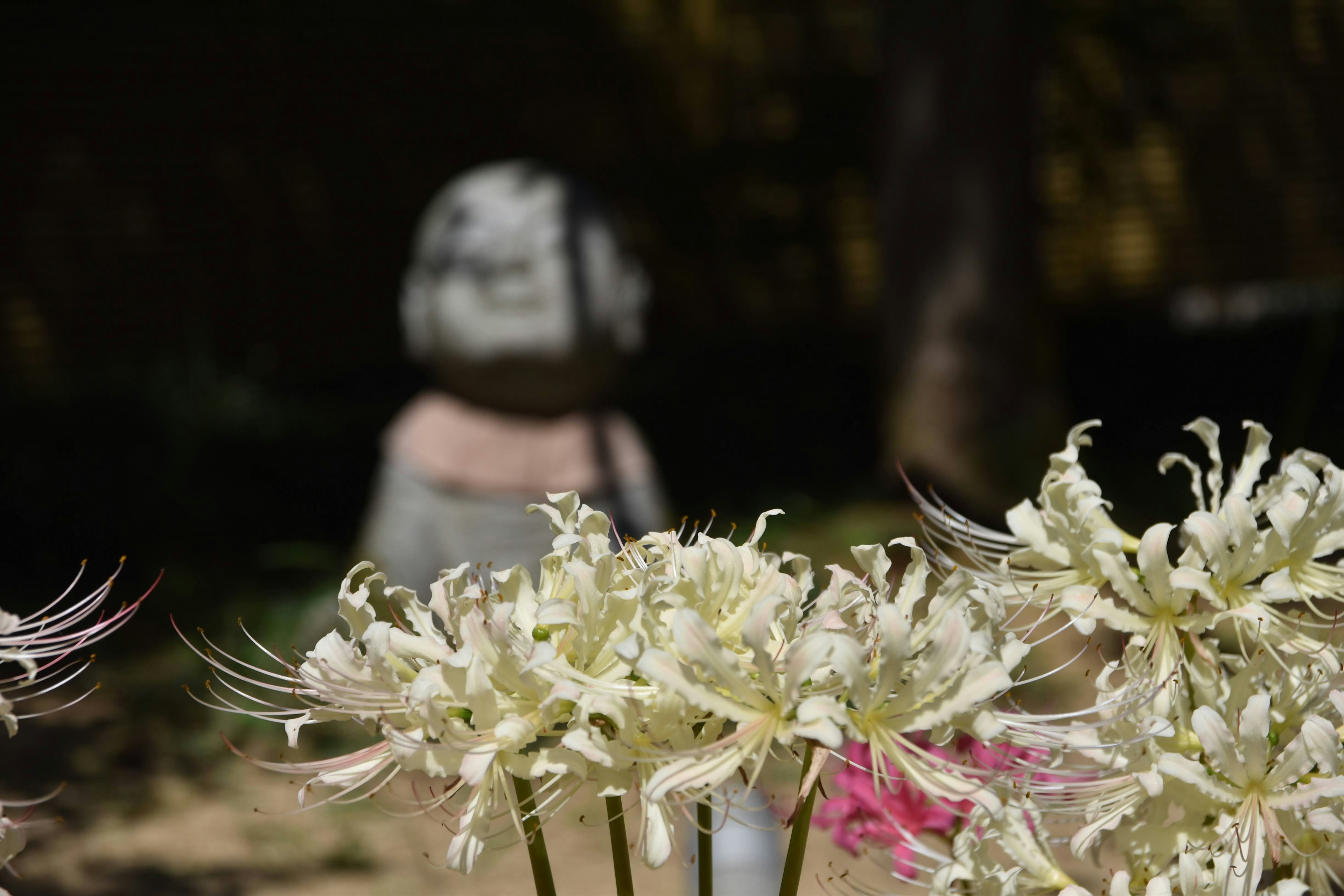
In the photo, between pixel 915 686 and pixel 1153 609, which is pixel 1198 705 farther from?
pixel 915 686

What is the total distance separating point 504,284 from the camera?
505 centimetres

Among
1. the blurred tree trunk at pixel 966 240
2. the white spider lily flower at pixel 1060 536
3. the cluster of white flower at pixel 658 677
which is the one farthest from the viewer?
the blurred tree trunk at pixel 966 240

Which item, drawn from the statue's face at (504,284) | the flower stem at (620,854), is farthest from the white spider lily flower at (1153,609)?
the statue's face at (504,284)

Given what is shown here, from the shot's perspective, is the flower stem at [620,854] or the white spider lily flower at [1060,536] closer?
the flower stem at [620,854]

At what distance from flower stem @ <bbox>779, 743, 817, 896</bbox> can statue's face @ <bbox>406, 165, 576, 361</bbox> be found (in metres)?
4.06

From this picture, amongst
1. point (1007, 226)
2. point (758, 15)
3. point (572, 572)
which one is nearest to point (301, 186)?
point (758, 15)

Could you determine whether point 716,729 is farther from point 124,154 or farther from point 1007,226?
point 124,154

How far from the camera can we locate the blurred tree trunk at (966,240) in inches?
286

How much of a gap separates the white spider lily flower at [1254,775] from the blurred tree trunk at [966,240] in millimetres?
6266

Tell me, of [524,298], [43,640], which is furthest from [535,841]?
[524,298]

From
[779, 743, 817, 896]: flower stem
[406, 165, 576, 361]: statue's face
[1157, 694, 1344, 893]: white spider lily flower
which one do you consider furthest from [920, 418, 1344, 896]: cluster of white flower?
[406, 165, 576, 361]: statue's face

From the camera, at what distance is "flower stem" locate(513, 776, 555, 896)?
1024mm

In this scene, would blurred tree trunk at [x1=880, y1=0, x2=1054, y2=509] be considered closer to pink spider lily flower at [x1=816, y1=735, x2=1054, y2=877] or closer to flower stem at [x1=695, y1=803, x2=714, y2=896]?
pink spider lily flower at [x1=816, y1=735, x2=1054, y2=877]

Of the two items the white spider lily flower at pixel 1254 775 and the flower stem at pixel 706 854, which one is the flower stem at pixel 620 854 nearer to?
the flower stem at pixel 706 854
